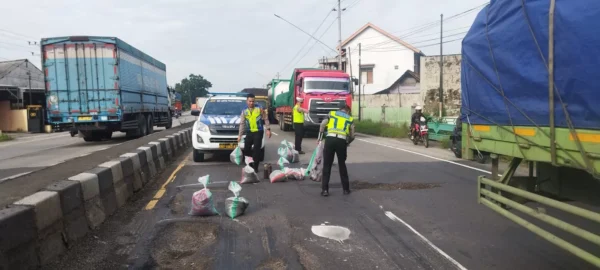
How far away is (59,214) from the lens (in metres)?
4.59

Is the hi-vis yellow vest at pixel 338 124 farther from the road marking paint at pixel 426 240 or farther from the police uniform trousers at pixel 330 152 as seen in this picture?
the road marking paint at pixel 426 240

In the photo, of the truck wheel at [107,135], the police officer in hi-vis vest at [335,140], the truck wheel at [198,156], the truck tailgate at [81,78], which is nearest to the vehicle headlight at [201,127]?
the truck wheel at [198,156]

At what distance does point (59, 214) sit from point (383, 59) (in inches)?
2203

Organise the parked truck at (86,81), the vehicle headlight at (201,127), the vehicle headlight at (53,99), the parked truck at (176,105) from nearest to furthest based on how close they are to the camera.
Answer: the vehicle headlight at (201,127), the parked truck at (86,81), the vehicle headlight at (53,99), the parked truck at (176,105)

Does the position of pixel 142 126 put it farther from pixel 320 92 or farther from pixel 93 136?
pixel 320 92

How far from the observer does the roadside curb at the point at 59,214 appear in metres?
3.76

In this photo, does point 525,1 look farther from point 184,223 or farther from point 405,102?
point 405,102

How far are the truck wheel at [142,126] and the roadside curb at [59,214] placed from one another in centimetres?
1287

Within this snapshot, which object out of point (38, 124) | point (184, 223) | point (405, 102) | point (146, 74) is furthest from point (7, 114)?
point (184, 223)

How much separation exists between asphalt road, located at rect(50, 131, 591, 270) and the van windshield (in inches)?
162

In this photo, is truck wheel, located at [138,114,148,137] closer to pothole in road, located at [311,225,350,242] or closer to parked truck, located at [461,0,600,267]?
pothole in road, located at [311,225,350,242]

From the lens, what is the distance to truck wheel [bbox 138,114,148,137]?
19797 millimetres

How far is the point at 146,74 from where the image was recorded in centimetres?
2108

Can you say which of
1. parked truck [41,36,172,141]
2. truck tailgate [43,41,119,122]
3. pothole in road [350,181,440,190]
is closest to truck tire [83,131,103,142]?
parked truck [41,36,172,141]
